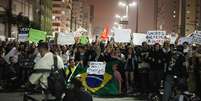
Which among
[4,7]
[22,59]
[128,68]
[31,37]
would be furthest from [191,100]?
[4,7]

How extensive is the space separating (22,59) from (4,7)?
149 ft

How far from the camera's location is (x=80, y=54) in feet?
71.8

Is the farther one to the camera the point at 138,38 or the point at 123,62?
the point at 138,38

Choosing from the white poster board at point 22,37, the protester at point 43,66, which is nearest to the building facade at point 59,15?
the white poster board at point 22,37

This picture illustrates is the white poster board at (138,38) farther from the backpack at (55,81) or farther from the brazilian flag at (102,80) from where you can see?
the backpack at (55,81)

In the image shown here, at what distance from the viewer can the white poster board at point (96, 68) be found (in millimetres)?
20188

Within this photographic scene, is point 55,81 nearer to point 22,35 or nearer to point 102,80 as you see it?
point 102,80

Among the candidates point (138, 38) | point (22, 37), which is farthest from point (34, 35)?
point (138, 38)

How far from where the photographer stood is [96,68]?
66.4 ft

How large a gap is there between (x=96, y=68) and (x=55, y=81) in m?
7.14

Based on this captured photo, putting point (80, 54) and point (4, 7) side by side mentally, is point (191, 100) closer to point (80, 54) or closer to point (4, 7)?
point (80, 54)

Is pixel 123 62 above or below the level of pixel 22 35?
below

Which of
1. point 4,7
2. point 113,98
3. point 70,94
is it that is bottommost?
point 113,98

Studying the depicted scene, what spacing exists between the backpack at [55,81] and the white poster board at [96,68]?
269 inches
